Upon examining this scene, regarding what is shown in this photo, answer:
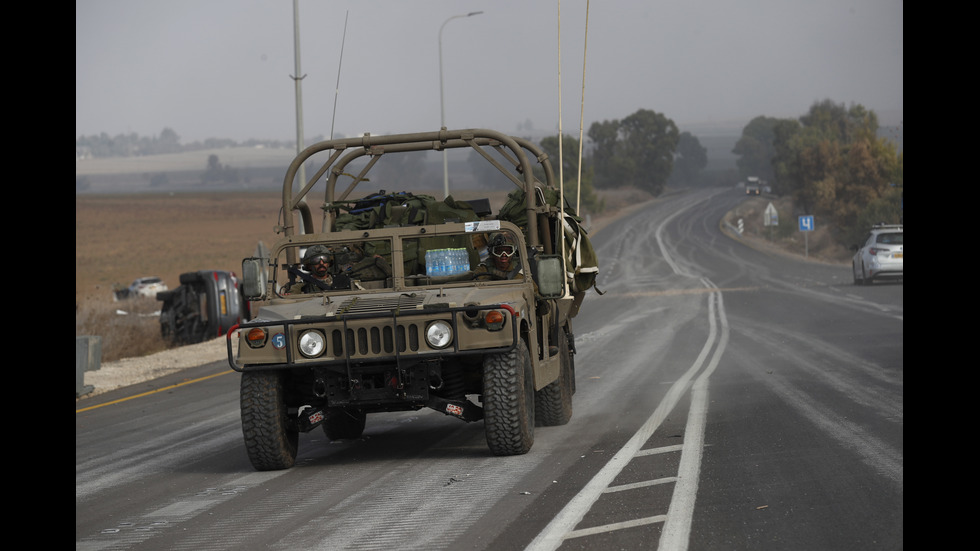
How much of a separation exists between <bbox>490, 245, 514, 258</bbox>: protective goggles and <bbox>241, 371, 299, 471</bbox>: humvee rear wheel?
7.00 ft

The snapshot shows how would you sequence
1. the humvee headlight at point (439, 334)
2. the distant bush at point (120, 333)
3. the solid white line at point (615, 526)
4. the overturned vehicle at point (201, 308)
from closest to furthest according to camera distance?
the solid white line at point (615, 526), the humvee headlight at point (439, 334), the distant bush at point (120, 333), the overturned vehicle at point (201, 308)

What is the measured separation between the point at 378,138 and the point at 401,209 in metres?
0.70

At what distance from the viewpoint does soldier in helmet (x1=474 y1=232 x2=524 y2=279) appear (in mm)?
9477

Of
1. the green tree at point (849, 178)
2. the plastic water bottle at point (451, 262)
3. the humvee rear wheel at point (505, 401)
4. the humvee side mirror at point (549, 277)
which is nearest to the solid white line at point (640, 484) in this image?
the humvee rear wheel at point (505, 401)

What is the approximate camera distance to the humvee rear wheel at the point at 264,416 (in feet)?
27.5

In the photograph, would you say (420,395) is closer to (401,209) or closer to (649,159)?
(401,209)

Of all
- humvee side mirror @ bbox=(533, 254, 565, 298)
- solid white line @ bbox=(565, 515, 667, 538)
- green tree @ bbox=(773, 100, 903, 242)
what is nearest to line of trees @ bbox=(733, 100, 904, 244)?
green tree @ bbox=(773, 100, 903, 242)

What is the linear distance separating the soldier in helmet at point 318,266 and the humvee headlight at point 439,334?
1693 mm

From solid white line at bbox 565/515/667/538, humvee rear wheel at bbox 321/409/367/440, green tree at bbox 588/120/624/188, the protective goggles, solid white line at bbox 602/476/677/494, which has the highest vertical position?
green tree at bbox 588/120/624/188

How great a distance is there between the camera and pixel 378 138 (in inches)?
417

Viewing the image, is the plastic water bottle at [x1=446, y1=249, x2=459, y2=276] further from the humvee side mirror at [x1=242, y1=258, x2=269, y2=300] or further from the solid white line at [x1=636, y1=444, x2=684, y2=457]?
the solid white line at [x1=636, y1=444, x2=684, y2=457]

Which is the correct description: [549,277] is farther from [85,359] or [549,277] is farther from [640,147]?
[640,147]

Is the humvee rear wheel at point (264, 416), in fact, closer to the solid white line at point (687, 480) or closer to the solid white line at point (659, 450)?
the solid white line at point (659, 450)
